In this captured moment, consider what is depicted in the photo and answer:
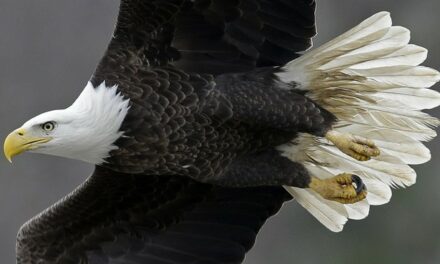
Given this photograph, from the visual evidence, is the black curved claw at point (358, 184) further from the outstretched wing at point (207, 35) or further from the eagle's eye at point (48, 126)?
the eagle's eye at point (48, 126)

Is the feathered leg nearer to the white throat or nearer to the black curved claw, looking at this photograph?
the black curved claw

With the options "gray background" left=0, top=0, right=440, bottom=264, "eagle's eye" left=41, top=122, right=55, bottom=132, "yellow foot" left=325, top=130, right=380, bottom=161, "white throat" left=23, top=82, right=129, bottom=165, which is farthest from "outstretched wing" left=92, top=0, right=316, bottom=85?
"gray background" left=0, top=0, right=440, bottom=264

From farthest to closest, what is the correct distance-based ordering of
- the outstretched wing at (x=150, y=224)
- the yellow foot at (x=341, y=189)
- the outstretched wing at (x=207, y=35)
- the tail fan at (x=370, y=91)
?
the outstretched wing at (x=150, y=224), the yellow foot at (x=341, y=189), the tail fan at (x=370, y=91), the outstretched wing at (x=207, y=35)

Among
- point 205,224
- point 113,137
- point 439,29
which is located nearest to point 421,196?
point 439,29

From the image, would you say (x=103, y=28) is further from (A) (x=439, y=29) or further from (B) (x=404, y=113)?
(B) (x=404, y=113)

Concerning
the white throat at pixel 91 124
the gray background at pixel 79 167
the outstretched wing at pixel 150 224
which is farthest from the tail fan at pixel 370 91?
the gray background at pixel 79 167
